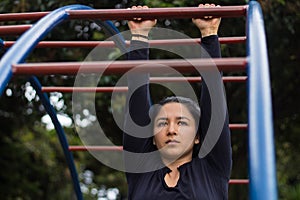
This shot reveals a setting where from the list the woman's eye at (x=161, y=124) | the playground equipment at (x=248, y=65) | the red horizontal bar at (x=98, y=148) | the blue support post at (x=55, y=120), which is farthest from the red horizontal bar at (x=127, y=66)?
the red horizontal bar at (x=98, y=148)

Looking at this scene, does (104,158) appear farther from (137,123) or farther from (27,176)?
(137,123)

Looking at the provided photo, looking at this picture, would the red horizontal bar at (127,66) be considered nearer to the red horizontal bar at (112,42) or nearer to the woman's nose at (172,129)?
the woman's nose at (172,129)

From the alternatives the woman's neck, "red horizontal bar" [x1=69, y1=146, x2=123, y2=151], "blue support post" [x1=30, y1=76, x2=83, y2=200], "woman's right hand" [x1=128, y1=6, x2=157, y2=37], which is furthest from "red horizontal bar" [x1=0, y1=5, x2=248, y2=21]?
"red horizontal bar" [x1=69, y1=146, x2=123, y2=151]

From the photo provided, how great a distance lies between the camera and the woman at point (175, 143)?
202cm

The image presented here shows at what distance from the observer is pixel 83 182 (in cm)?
1006

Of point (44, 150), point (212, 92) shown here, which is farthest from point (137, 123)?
point (44, 150)

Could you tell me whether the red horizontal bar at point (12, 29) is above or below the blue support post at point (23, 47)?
below

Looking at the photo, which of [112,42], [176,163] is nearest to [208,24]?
[176,163]

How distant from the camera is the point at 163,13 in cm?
195

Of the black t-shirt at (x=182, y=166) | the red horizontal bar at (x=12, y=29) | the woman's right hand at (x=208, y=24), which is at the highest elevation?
the red horizontal bar at (x=12, y=29)

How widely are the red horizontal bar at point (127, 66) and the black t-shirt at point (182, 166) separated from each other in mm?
429

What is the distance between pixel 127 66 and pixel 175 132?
573 mm

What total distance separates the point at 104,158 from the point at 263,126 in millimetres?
5269

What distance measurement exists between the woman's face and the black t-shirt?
0.14 ft
